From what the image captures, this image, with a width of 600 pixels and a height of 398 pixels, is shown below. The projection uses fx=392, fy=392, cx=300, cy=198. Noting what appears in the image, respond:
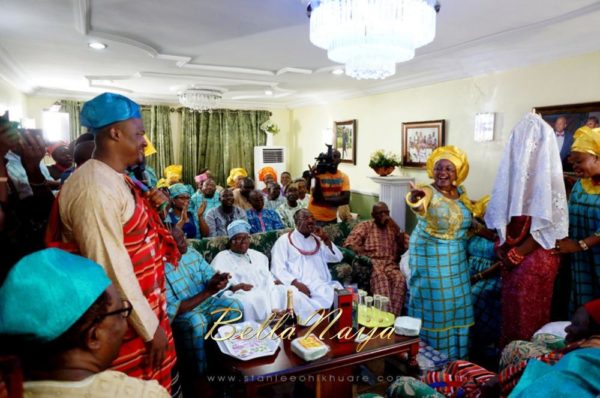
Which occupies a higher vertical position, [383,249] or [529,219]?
[529,219]

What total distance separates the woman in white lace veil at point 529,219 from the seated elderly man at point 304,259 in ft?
4.78

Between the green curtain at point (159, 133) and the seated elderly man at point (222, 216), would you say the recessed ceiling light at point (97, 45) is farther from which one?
the green curtain at point (159, 133)

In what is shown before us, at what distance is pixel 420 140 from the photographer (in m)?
5.47

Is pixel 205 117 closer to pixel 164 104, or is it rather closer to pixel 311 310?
pixel 164 104

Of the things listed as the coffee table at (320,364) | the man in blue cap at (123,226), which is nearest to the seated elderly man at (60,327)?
the man in blue cap at (123,226)

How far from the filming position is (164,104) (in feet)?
26.1

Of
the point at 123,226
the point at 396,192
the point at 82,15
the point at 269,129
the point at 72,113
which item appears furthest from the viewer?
the point at 269,129

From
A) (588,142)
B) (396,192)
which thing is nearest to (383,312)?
(588,142)

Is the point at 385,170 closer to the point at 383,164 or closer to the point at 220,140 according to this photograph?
the point at 383,164

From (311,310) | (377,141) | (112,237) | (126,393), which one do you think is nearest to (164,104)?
(377,141)

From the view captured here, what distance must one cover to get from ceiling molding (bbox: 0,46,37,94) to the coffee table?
418cm

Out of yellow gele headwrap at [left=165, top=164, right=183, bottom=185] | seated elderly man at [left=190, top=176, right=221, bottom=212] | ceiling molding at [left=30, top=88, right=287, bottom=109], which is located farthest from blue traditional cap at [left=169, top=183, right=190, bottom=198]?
ceiling molding at [left=30, top=88, right=287, bottom=109]

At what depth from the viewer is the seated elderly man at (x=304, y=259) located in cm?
351

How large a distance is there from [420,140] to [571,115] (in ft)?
6.42
